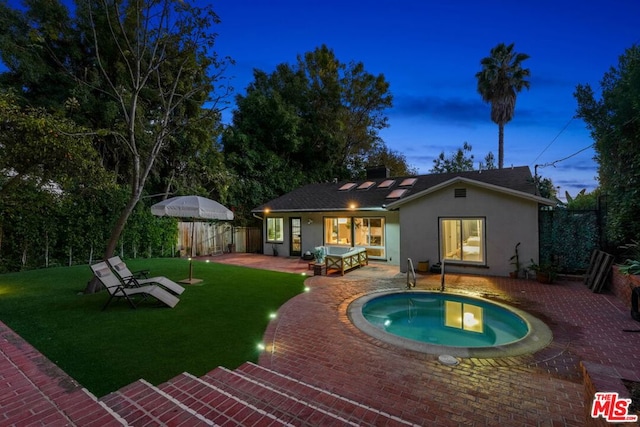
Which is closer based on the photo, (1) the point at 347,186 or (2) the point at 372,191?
(2) the point at 372,191

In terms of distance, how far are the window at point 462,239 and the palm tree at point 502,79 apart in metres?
16.4

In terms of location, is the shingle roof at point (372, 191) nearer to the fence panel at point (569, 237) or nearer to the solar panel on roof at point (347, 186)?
the solar panel on roof at point (347, 186)

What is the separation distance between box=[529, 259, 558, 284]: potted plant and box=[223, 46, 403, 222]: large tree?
54.1 feet

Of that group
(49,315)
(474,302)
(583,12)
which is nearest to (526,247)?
(474,302)

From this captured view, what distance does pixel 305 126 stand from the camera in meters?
26.7

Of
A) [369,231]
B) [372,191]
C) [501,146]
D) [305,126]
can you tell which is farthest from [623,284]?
[305,126]

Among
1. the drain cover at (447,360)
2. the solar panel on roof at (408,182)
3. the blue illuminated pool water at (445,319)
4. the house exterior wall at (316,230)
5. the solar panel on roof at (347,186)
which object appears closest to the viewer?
the drain cover at (447,360)

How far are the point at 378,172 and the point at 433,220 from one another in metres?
7.70

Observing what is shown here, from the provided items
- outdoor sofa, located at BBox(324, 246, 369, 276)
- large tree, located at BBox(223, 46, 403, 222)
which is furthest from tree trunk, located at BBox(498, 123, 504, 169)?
outdoor sofa, located at BBox(324, 246, 369, 276)

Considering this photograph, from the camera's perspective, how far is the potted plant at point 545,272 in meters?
9.73

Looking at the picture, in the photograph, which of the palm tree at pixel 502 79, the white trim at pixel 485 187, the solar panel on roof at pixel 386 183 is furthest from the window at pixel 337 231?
the palm tree at pixel 502 79

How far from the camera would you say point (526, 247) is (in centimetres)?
1056

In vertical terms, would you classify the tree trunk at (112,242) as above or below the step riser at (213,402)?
above

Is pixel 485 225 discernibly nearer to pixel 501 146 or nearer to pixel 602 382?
pixel 602 382
